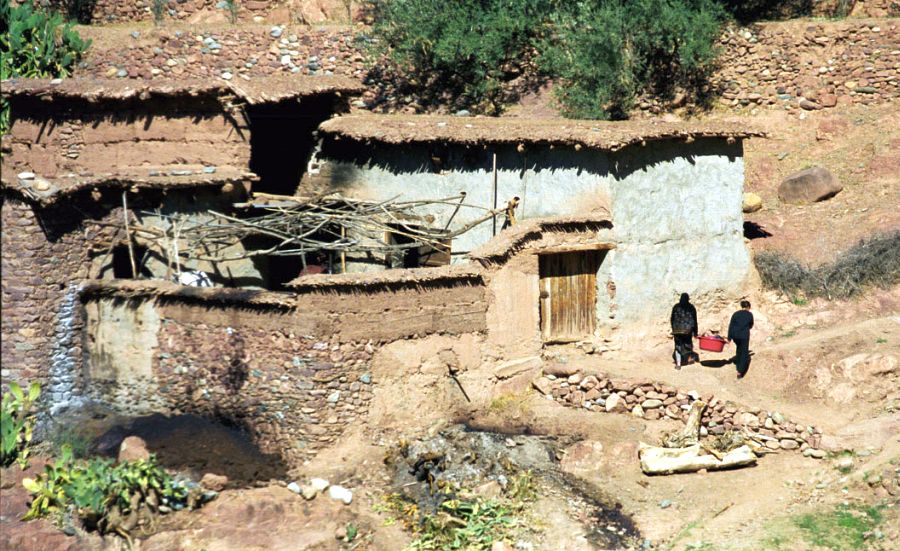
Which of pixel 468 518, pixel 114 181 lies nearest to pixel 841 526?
pixel 468 518

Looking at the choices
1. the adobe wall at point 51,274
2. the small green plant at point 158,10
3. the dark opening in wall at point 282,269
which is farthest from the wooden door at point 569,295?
the small green plant at point 158,10

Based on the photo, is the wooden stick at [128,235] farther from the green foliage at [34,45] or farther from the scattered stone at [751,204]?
the scattered stone at [751,204]

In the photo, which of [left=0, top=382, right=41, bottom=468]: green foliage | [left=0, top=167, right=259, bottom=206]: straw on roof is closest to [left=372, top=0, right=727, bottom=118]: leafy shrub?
[left=0, top=167, right=259, bottom=206]: straw on roof

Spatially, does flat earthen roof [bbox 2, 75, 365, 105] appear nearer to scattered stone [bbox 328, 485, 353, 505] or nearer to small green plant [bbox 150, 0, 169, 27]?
scattered stone [bbox 328, 485, 353, 505]

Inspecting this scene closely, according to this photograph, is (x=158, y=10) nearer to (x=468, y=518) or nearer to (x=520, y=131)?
(x=520, y=131)

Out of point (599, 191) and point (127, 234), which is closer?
point (127, 234)

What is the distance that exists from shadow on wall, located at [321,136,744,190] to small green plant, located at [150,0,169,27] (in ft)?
25.9

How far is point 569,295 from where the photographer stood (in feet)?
58.9

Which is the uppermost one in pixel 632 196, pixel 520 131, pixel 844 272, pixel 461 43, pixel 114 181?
pixel 461 43

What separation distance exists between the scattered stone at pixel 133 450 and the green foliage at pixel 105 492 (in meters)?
0.18

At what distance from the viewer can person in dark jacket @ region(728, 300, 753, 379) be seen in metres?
16.6

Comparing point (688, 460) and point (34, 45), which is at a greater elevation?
point (34, 45)

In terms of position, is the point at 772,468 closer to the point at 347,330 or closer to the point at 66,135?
the point at 347,330

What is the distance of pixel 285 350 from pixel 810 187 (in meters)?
10.2
